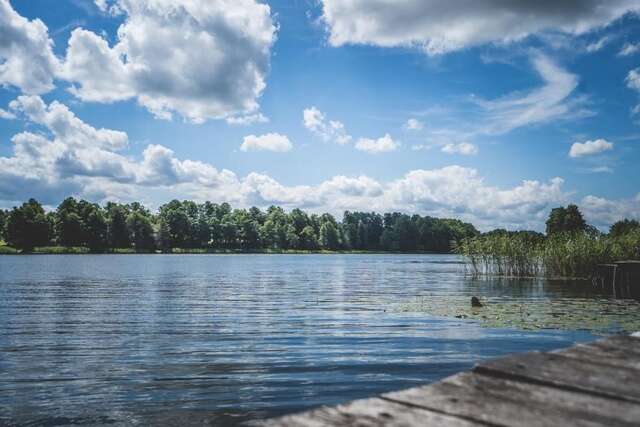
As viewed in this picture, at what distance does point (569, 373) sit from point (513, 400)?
53 centimetres

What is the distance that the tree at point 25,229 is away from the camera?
162 m

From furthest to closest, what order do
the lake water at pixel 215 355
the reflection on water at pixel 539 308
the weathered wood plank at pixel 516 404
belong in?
the reflection on water at pixel 539 308, the lake water at pixel 215 355, the weathered wood plank at pixel 516 404

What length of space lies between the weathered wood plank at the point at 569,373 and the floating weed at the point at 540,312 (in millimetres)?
18464

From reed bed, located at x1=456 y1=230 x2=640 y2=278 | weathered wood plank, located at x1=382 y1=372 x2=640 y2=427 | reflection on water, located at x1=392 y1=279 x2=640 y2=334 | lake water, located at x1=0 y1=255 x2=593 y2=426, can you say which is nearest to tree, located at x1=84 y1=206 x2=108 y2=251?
reed bed, located at x1=456 y1=230 x2=640 y2=278

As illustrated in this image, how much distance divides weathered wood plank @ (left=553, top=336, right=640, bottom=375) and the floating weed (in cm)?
1773

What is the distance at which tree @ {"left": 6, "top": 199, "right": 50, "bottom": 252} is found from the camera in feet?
531

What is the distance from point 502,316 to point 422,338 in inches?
279

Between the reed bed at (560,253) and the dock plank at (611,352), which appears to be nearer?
the dock plank at (611,352)

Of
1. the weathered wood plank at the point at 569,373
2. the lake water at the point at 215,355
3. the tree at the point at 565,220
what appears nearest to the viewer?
the weathered wood plank at the point at 569,373

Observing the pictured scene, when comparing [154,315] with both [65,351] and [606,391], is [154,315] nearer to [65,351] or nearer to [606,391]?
[65,351]

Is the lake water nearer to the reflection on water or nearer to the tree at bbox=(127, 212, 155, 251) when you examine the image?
the reflection on water

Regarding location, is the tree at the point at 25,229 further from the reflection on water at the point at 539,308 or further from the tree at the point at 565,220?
the reflection on water at the point at 539,308

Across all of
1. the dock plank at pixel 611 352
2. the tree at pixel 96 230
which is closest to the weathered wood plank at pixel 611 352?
the dock plank at pixel 611 352

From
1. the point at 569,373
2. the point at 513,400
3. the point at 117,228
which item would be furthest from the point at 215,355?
the point at 117,228
